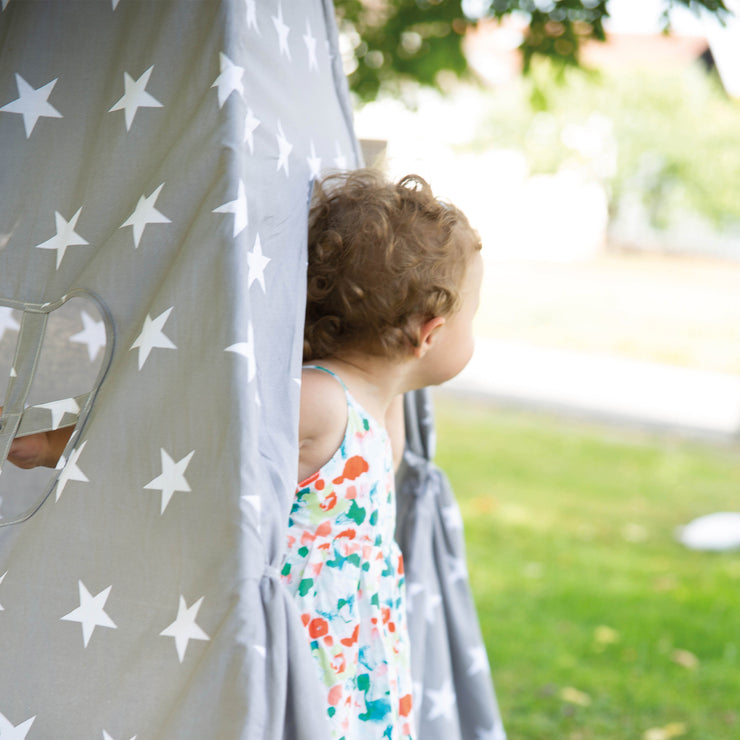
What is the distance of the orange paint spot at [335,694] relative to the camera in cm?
149

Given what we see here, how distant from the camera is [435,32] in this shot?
3514 millimetres

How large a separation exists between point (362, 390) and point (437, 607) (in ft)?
2.49

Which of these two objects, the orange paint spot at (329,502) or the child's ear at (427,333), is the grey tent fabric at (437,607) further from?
the orange paint spot at (329,502)

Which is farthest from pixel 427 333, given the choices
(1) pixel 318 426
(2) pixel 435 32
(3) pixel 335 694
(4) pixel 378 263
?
(2) pixel 435 32

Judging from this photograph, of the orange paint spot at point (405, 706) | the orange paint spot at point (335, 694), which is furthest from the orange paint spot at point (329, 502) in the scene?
the orange paint spot at point (405, 706)

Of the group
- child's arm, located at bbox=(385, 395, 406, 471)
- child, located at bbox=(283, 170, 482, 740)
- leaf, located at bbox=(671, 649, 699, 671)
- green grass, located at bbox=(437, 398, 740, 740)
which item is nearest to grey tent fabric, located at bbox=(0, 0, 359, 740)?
child, located at bbox=(283, 170, 482, 740)

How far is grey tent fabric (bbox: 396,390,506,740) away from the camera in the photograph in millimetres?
2080

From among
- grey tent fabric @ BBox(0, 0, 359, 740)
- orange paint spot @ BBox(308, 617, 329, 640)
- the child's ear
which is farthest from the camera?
the child's ear

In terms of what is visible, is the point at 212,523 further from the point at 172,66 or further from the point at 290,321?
the point at 172,66

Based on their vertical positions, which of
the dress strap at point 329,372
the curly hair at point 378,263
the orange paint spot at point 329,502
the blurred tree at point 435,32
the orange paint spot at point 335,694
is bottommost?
Result: the orange paint spot at point 335,694

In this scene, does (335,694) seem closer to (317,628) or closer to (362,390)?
(317,628)

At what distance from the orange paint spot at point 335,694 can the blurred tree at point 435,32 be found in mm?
2282

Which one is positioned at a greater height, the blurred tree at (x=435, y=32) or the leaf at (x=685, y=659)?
the blurred tree at (x=435, y=32)

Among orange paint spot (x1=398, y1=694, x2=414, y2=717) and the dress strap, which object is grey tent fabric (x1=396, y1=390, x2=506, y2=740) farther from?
the dress strap
